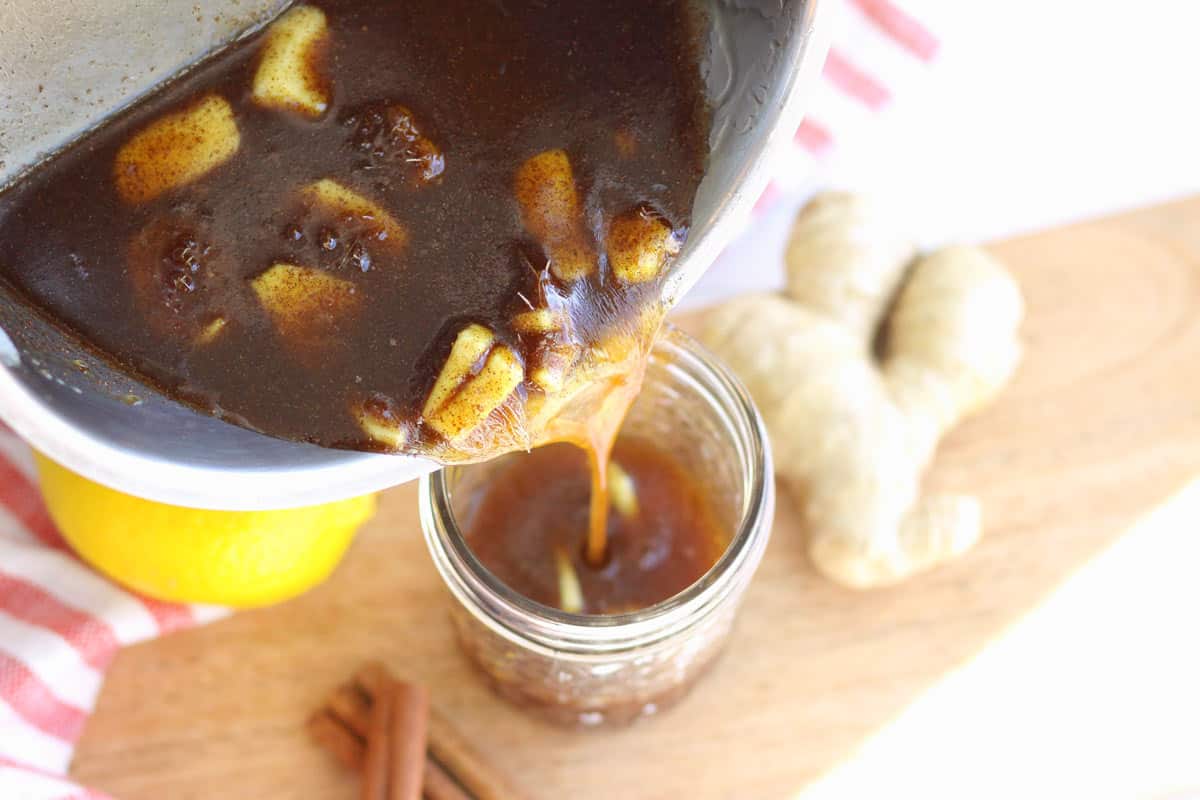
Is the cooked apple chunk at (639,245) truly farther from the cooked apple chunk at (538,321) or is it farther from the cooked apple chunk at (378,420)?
the cooked apple chunk at (378,420)

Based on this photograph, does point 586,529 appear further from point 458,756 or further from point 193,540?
point 193,540

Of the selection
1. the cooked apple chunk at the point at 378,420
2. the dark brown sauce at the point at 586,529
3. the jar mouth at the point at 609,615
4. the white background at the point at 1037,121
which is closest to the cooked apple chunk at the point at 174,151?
the cooked apple chunk at the point at 378,420

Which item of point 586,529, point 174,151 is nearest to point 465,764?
point 586,529

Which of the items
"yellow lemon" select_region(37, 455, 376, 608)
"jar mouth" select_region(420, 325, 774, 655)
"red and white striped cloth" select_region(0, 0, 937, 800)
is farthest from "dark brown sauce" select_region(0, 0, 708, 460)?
"red and white striped cloth" select_region(0, 0, 937, 800)

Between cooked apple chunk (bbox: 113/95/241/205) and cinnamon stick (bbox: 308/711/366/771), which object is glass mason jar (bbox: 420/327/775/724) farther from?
cooked apple chunk (bbox: 113/95/241/205)

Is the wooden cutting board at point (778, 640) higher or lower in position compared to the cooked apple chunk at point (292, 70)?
lower

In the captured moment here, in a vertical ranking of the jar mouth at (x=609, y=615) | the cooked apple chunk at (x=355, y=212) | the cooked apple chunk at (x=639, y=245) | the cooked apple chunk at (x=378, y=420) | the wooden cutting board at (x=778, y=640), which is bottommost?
the wooden cutting board at (x=778, y=640)
